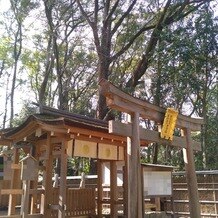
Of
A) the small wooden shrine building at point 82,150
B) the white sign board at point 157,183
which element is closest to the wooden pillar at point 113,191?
the small wooden shrine building at point 82,150

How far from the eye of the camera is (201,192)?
37.6 feet

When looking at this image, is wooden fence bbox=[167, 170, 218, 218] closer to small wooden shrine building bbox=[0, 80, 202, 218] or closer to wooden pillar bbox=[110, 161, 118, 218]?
small wooden shrine building bbox=[0, 80, 202, 218]

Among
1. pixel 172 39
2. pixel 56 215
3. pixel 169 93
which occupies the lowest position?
pixel 56 215

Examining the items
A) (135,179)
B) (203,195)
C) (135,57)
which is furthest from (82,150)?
(135,57)

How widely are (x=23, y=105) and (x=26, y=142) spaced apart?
18.4m

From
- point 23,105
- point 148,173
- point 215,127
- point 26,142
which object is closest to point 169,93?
point 215,127

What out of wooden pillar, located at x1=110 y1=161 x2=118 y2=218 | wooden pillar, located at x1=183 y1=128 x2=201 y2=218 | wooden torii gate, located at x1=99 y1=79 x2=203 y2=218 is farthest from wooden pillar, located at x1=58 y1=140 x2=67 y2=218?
wooden pillar, located at x1=183 y1=128 x2=201 y2=218

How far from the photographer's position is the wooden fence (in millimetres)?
10984

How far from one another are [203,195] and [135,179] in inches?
252

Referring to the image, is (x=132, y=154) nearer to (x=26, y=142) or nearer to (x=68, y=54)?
(x=26, y=142)

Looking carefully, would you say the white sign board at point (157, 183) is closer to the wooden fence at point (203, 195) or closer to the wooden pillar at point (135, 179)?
the wooden fence at point (203, 195)

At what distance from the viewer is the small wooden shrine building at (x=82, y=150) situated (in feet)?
20.7

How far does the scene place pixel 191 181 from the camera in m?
8.16

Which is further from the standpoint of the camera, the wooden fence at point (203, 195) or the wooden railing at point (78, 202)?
the wooden fence at point (203, 195)
